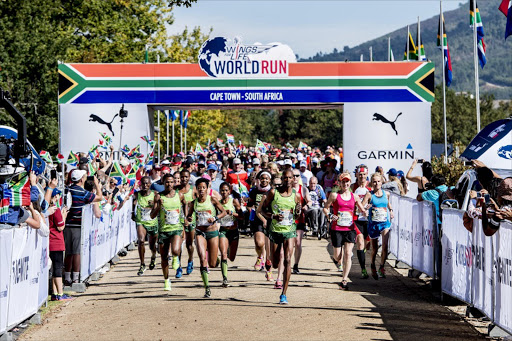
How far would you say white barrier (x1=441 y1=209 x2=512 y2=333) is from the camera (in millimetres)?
9297

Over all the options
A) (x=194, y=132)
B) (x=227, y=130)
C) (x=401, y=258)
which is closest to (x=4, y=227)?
(x=401, y=258)

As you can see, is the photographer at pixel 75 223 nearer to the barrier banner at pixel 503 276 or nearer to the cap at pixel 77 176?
the cap at pixel 77 176

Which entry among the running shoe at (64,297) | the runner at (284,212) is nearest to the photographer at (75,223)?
the running shoe at (64,297)

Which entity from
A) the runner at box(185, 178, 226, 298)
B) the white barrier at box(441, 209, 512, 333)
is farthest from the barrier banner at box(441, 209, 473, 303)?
the runner at box(185, 178, 226, 298)

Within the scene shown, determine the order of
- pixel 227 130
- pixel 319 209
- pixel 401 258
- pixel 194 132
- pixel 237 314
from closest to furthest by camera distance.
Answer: pixel 237 314
pixel 401 258
pixel 319 209
pixel 194 132
pixel 227 130

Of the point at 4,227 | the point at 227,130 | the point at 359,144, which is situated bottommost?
the point at 4,227

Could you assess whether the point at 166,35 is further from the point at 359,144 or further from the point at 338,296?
the point at 338,296

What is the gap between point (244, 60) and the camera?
84.0ft

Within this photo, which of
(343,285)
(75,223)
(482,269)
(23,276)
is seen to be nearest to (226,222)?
(343,285)

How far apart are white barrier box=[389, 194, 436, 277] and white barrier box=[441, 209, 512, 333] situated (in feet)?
4.44

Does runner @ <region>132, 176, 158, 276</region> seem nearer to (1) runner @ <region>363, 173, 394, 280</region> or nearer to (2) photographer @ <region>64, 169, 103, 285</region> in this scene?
(2) photographer @ <region>64, 169, 103, 285</region>

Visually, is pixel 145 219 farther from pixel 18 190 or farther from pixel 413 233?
pixel 18 190

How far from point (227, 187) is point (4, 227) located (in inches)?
213

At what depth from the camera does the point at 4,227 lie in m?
9.84
